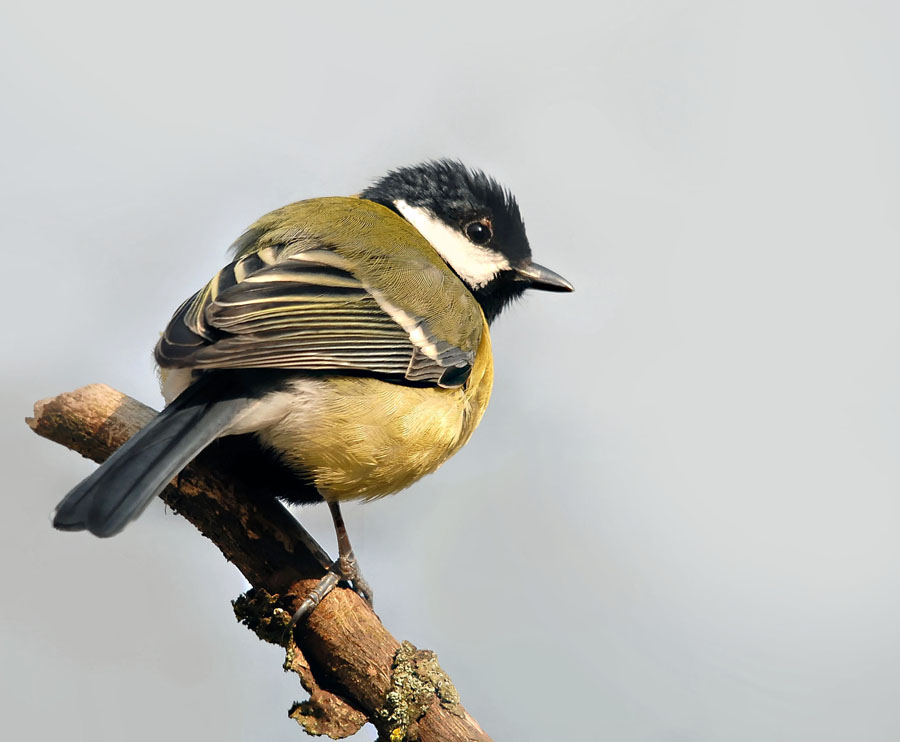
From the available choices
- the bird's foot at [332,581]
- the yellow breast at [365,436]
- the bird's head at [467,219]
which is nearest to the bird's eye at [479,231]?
the bird's head at [467,219]

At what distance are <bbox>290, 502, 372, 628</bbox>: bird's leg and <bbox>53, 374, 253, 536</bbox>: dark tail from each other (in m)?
0.53

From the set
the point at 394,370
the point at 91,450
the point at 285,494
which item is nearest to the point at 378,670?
Answer: the point at 285,494

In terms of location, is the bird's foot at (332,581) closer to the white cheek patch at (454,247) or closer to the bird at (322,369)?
the bird at (322,369)

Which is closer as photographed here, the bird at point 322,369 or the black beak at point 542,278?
the bird at point 322,369

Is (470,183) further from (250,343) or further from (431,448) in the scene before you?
(250,343)

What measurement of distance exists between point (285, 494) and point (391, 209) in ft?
4.25

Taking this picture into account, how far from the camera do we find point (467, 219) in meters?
3.38

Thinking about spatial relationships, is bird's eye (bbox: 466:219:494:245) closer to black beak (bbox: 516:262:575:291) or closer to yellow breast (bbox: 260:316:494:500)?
black beak (bbox: 516:262:575:291)

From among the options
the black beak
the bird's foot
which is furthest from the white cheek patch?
the bird's foot

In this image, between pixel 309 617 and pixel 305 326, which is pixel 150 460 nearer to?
pixel 305 326

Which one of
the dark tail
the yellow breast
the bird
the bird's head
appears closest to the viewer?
the dark tail

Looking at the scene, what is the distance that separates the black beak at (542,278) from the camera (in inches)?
135

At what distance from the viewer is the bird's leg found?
2.43 m

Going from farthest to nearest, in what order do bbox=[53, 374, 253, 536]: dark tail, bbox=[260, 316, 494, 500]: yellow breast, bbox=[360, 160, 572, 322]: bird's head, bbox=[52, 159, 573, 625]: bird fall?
bbox=[360, 160, 572, 322]: bird's head
bbox=[260, 316, 494, 500]: yellow breast
bbox=[52, 159, 573, 625]: bird
bbox=[53, 374, 253, 536]: dark tail
